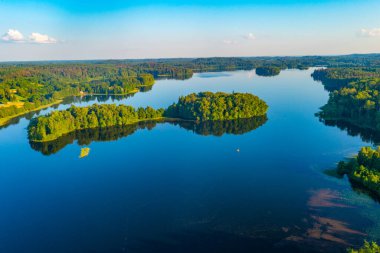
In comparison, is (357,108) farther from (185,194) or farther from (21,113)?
(21,113)

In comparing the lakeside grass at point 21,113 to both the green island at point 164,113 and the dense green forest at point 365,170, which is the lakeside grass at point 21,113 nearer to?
the green island at point 164,113

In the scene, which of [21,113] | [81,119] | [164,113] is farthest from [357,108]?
[21,113]

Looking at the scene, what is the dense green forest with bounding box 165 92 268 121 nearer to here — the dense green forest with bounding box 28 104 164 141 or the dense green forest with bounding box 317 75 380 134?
the dense green forest with bounding box 28 104 164 141

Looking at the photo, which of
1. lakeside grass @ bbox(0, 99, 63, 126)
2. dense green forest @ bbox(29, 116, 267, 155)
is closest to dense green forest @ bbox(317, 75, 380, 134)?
dense green forest @ bbox(29, 116, 267, 155)

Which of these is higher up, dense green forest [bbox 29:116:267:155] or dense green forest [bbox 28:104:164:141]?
dense green forest [bbox 28:104:164:141]

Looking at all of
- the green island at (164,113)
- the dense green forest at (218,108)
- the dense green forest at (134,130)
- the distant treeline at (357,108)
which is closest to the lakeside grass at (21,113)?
the green island at (164,113)

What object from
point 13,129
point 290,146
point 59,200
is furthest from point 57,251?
point 13,129
